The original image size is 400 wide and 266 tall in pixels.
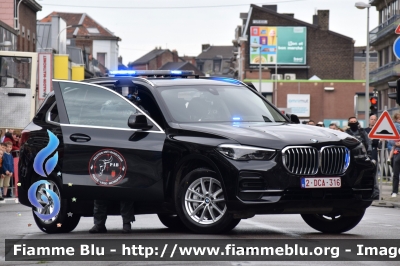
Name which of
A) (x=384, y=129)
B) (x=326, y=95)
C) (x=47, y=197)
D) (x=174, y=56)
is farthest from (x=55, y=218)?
(x=174, y=56)

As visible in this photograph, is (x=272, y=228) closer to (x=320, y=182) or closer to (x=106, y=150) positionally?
(x=320, y=182)

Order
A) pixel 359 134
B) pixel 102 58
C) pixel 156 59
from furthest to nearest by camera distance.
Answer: pixel 156 59, pixel 102 58, pixel 359 134

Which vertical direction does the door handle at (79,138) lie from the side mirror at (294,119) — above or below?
below

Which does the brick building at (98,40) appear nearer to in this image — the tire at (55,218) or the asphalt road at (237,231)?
the asphalt road at (237,231)

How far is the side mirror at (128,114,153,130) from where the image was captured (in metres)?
11.8

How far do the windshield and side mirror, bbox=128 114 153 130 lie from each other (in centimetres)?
38

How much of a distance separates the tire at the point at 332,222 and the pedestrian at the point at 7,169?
13.0 meters

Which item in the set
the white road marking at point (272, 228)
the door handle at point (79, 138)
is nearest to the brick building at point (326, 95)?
the white road marking at point (272, 228)

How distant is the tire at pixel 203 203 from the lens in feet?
37.1

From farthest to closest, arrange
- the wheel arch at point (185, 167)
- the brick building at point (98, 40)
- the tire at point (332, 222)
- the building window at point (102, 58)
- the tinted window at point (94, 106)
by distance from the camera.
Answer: the building window at point (102, 58)
the brick building at point (98, 40)
the tinted window at point (94, 106)
the tire at point (332, 222)
the wheel arch at point (185, 167)

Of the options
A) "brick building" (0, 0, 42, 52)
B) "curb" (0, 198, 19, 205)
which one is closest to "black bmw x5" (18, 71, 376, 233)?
"curb" (0, 198, 19, 205)

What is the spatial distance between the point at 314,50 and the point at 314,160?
4285 inches

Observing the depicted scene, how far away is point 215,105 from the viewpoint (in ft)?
40.8

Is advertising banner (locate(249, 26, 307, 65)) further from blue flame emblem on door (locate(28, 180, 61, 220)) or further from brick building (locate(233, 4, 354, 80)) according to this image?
blue flame emblem on door (locate(28, 180, 61, 220))
